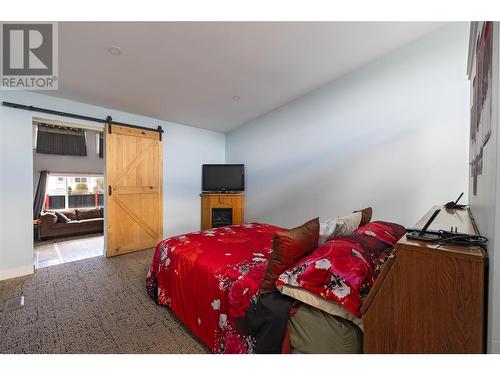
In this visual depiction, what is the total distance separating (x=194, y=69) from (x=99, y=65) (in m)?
1.02

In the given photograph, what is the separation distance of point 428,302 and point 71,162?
781 cm

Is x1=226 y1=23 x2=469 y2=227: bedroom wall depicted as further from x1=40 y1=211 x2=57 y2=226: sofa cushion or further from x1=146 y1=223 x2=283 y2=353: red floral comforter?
x1=40 y1=211 x2=57 y2=226: sofa cushion

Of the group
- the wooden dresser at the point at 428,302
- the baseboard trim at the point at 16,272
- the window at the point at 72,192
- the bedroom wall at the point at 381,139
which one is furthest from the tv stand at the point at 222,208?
the window at the point at 72,192

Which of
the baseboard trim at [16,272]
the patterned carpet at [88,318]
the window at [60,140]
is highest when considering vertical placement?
the window at [60,140]

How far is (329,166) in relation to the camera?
11.0ft

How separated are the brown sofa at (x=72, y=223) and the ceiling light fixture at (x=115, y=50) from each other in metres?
4.35

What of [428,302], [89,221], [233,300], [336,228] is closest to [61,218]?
[89,221]

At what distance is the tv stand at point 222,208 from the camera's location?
4512 millimetres

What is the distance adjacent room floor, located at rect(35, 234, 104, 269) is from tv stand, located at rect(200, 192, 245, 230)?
6.58ft

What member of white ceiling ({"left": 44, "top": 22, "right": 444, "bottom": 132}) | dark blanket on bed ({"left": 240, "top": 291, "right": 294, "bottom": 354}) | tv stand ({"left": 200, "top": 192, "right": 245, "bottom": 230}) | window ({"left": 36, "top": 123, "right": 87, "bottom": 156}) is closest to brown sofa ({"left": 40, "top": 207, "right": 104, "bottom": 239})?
window ({"left": 36, "top": 123, "right": 87, "bottom": 156})

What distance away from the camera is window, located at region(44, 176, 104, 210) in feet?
19.6

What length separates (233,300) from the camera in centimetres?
142

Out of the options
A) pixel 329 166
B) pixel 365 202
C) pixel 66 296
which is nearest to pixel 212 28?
pixel 329 166

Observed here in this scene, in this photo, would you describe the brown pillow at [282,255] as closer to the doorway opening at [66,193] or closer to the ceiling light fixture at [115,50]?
the ceiling light fixture at [115,50]
